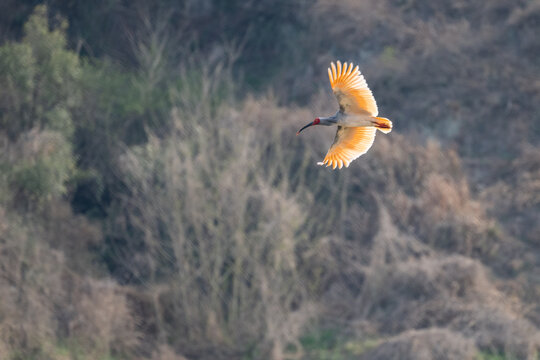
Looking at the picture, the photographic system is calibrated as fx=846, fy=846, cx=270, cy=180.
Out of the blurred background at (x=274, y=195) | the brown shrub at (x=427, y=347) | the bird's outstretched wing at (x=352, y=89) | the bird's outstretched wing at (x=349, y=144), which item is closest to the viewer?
the bird's outstretched wing at (x=352, y=89)

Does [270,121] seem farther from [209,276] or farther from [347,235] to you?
[209,276]

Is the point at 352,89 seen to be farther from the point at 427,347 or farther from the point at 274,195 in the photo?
the point at 274,195

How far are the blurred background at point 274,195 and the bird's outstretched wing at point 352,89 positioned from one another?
926 centimetres

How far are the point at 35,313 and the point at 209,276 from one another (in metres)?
3.81

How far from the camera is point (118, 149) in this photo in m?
23.6

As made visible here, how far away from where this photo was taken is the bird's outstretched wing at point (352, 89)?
29.3ft

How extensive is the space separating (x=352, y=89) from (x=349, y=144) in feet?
3.22

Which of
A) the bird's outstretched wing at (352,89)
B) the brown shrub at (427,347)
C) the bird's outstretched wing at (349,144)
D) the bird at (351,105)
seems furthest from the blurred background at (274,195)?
the bird's outstretched wing at (352,89)

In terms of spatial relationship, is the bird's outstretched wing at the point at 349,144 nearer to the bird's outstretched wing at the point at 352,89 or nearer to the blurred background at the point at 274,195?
the bird's outstretched wing at the point at 352,89

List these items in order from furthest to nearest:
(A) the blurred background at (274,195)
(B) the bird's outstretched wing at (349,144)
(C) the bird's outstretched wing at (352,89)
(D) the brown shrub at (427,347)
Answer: (A) the blurred background at (274,195)
(D) the brown shrub at (427,347)
(B) the bird's outstretched wing at (349,144)
(C) the bird's outstretched wing at (352,89)

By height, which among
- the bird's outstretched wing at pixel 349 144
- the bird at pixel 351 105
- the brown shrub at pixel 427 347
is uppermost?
the bird at pixel 351 105

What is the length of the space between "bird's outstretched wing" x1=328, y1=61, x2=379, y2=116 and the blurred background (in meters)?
9.26

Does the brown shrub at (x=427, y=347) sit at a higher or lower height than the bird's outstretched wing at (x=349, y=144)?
lower

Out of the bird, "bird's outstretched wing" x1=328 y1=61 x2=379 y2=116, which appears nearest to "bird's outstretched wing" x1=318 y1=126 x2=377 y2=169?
the bird
